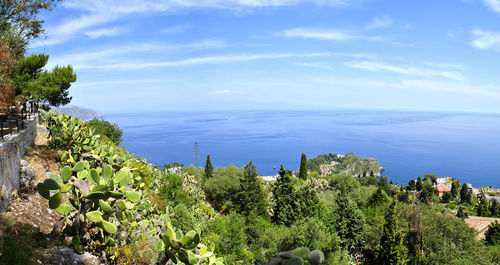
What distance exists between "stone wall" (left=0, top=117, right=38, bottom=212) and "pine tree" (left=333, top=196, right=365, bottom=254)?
19.3 metres

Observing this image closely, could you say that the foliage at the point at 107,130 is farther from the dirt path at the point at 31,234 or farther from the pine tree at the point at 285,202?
the dirt path at the point at 31,234

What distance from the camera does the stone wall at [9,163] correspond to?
6151 mm

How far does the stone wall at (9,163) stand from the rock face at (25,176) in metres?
0.15

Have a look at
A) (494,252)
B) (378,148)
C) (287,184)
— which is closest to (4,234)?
(287,184)

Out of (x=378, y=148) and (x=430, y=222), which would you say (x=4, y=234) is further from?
(x=378, y=148)

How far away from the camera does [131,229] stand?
19.3 ft

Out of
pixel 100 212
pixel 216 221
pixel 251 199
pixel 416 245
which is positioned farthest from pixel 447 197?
pixel 100 212

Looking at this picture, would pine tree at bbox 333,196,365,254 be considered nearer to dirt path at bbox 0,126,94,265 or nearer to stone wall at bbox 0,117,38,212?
dirt path at bbox 0,126,94,265

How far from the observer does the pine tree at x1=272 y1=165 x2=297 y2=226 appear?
71.9 feet

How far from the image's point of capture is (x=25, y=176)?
24.9 ft

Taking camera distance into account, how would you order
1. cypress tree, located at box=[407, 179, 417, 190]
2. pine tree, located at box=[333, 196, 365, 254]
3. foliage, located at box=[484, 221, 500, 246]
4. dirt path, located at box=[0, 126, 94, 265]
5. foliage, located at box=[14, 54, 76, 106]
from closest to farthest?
1. dirt path, located at box=[0, 126, 94, 265]
2. foliage, located at box=[14, 54, 76, 106]
3. pine tree, located at box=[333, 196, 365, 254]
4. foliage, located at box=[484, 221, 500, 246]
5. cypress tree, located at box=[407, 179, 417, 190]

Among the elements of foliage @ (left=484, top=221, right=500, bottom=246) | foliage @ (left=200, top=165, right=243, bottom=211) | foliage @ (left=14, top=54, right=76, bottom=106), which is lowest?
foliage @ (left=484, top=221, right=500, bottom=246)

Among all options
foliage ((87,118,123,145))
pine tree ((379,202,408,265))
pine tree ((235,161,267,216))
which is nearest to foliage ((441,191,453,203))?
pine tree ((235,161,267,216))

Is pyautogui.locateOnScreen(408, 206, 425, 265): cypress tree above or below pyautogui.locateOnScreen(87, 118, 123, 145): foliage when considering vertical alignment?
below
